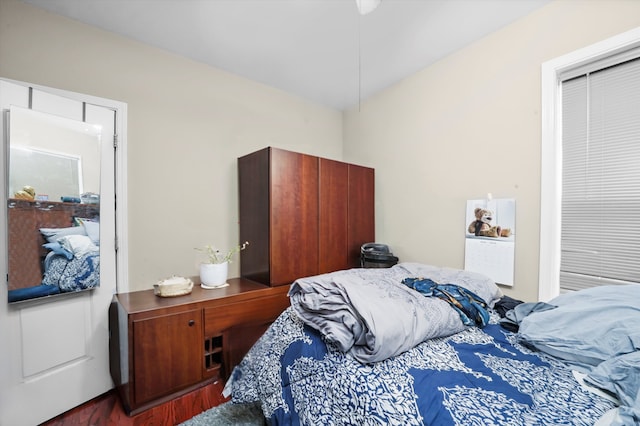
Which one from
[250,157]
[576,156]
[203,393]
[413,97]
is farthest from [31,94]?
[576,156]

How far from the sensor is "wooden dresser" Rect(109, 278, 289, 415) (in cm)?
159

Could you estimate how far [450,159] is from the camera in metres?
2.31

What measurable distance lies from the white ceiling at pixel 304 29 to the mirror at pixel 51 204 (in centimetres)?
86

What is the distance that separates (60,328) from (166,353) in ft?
2.34

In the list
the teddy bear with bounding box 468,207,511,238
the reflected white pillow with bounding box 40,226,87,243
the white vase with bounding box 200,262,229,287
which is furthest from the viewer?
the white vase with bounding box 200,262,229,287

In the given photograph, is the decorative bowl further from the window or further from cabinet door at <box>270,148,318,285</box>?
the window

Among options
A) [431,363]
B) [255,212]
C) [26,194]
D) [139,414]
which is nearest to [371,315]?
[431,363]

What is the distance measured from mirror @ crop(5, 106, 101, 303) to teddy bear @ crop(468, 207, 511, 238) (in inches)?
111

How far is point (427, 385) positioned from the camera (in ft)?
2.81

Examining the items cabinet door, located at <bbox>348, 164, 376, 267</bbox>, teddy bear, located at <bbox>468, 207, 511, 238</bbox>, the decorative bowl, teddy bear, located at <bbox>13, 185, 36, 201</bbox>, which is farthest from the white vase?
teddy bear, located at <bbox>468, 207, 511, 238</bbox>

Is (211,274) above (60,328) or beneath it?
above

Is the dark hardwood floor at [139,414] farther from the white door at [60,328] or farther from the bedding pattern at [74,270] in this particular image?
the bedding pattern at [74,270]

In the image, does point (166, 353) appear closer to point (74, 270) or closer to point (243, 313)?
point (243, 313)

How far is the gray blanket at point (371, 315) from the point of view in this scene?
1006mm
